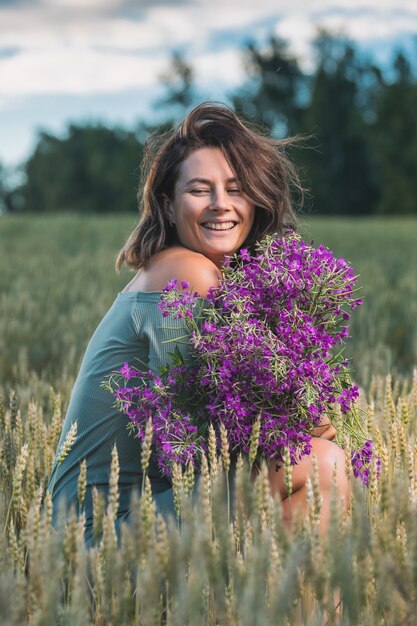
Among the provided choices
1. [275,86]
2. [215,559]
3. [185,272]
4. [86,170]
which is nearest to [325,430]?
[185,272]

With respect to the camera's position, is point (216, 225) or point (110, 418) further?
point (216, 225)

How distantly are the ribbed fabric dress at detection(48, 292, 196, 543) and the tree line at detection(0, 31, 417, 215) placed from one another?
152ft

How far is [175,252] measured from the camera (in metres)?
2.47

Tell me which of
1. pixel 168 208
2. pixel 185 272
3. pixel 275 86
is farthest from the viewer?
pixel 275 86

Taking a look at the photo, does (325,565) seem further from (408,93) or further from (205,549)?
(408,93)

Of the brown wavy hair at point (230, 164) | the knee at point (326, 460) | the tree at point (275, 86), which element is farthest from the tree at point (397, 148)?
the knee at point (326, 460)

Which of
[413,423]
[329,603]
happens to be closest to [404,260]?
[413,423]

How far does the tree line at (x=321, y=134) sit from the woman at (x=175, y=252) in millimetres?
45814

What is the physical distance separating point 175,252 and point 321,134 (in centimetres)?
5657

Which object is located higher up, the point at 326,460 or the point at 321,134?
the point at 321,134

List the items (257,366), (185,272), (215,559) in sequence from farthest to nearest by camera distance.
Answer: (185,272), (257,366), (215,559)

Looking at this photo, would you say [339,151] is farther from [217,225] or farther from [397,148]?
[217,225]

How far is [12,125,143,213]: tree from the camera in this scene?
6888cm

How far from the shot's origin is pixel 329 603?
1411 millimetres
